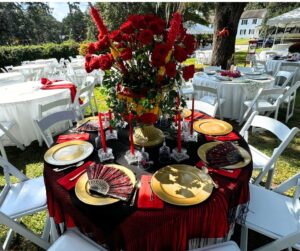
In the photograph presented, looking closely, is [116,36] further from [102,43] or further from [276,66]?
[276,66]

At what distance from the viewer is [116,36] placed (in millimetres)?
1422

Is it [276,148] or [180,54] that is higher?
[180,54]

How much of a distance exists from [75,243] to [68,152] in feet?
2.29

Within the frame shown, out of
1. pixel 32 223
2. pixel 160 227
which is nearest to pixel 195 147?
pixel 160 227

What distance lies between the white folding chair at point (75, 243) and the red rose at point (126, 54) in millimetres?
1247

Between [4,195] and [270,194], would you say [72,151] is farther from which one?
[270,194]

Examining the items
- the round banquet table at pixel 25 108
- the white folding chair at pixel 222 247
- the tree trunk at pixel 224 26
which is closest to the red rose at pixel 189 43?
the white folding chair at pixel 222 247

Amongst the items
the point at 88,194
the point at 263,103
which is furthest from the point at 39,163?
the point at 263,103

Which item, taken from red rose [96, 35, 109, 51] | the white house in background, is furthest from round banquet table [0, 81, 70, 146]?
the white house in background

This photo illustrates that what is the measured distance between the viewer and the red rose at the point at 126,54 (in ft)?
4.41

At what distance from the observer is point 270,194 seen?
1.82m

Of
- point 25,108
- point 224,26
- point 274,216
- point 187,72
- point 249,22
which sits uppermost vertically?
point 249,22

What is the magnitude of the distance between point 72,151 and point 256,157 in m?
1.98
